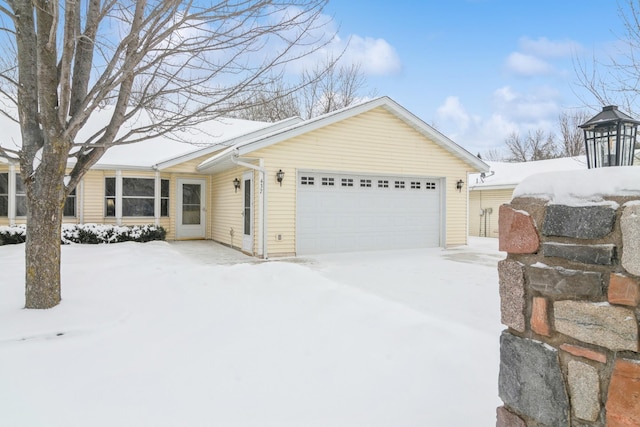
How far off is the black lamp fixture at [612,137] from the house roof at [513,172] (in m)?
13.5

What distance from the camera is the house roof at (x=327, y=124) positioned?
854 cm

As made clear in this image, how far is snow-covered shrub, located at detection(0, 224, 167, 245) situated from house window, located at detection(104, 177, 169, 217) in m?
0.86

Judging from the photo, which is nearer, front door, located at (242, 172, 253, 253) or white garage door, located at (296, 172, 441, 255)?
front door, located at (242, 172, 253, 253)

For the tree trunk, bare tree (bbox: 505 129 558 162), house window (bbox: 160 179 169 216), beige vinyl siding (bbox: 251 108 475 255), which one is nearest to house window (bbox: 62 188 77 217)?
house window (bbox: 160 179 169 216)

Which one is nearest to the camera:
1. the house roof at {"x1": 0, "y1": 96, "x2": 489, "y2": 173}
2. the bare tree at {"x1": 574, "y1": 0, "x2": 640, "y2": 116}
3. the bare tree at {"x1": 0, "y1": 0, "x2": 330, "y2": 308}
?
the bare tree at {"x1": 0, "y1": 0, "x2": 330, "y2": 308}

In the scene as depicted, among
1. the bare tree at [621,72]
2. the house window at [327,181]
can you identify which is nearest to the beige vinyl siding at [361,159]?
the house window at [327,181]

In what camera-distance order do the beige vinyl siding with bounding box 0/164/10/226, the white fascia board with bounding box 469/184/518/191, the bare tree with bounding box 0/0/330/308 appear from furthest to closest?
the white fascia board with bounding box 469/184/518/191 < the beige vinyl siding with bounding box 0/164/10/226 < the bare tree with bounding box 0/0/330/308

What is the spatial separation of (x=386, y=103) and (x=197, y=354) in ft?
27.4

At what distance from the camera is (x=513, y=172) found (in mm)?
16875

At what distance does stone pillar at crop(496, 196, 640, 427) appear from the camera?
1.39 m

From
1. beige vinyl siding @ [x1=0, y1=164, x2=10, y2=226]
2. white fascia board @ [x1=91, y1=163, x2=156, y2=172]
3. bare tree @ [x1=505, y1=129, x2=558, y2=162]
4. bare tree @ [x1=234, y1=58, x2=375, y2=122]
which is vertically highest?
bare tree @ [x1=234, y1=58, x2=375, y2=122]

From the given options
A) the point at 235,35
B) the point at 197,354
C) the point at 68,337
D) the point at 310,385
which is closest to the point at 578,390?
the point at 310,385

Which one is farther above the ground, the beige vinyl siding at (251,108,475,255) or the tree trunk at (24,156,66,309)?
the beige vinyl siding at (251,108,475,255)

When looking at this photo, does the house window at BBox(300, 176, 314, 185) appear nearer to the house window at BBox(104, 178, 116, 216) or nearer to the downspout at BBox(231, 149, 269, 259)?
the downspout at BBox(231, 149, 269, 259)
